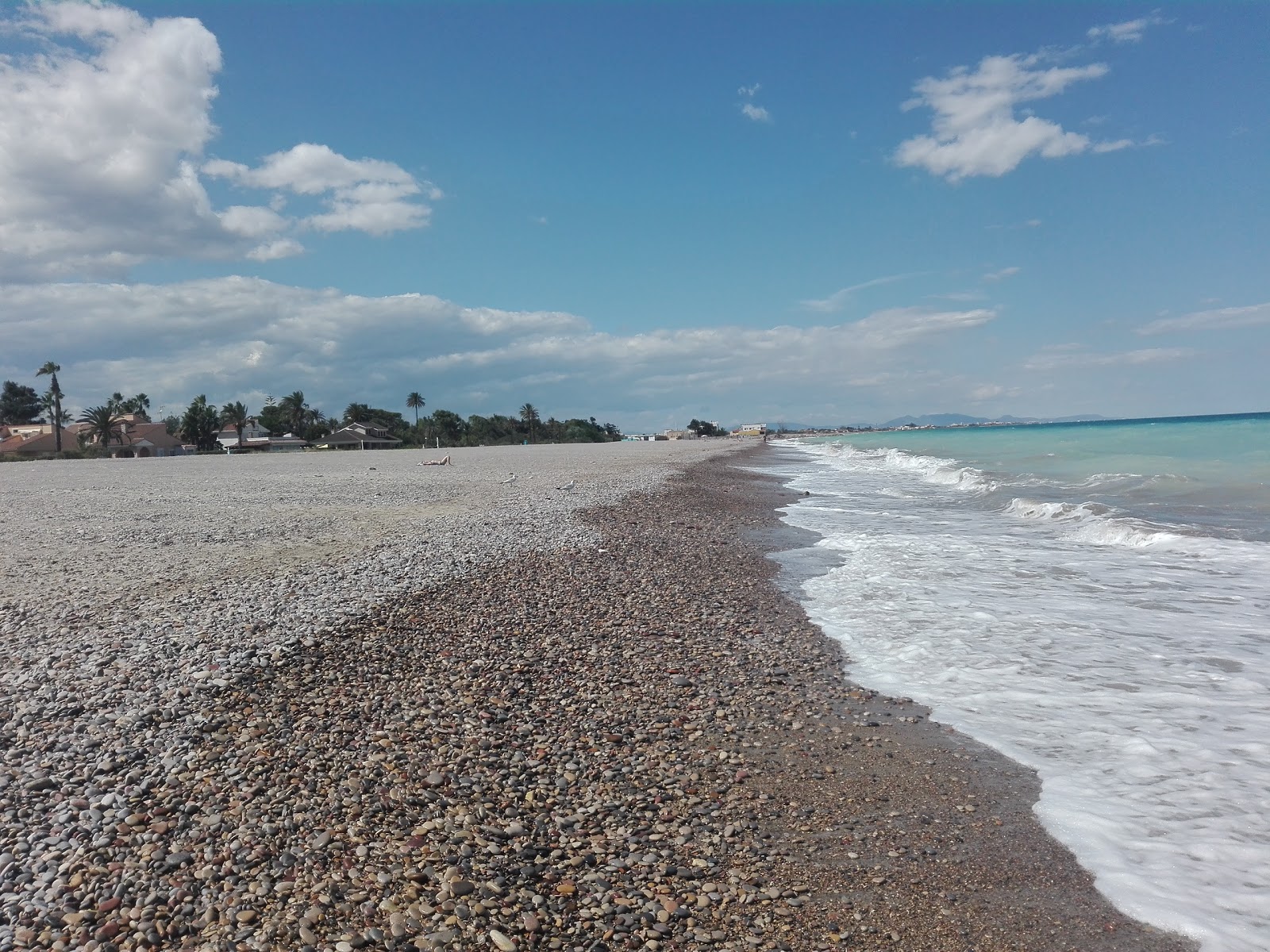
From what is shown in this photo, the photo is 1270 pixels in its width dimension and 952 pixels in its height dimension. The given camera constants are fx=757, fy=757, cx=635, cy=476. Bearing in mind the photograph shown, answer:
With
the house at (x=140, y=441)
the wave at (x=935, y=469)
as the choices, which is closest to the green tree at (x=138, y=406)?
the house at (x=140, y=441)

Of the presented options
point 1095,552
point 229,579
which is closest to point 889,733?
point 229,579

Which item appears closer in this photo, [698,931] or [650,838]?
[698,931]

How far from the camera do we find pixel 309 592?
28.1ft

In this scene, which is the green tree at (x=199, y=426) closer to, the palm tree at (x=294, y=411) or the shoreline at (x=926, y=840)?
the palm tree at (x=294, y=411)

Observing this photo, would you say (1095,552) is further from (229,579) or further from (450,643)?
(229,579)

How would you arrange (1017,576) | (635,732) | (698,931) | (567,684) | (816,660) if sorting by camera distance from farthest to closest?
(1017,576) → (816,660) → (567,684) → (635,732) → (698,931)

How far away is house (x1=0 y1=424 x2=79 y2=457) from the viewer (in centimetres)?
7738

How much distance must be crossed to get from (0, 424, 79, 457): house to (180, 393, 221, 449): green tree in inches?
433

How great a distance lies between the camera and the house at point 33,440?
7738 cm

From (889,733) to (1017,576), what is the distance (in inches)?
243

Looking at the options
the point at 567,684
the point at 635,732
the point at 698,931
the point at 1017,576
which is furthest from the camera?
the point at 1017,576

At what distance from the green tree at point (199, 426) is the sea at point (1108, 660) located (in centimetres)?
9340

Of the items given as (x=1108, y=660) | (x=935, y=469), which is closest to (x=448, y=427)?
(x=935, y=469)

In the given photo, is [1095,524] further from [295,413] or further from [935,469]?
[295,413]
